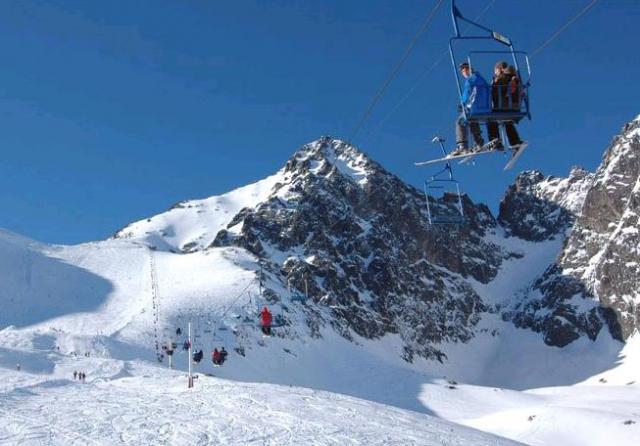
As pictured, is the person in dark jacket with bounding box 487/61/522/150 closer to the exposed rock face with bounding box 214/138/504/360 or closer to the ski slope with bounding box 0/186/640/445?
the ski slope with bounding box 0/186/640/445

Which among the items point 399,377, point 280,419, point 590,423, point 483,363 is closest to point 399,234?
point 483,363

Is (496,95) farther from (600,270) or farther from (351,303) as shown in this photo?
(600,270)

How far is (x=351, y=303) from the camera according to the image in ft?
461

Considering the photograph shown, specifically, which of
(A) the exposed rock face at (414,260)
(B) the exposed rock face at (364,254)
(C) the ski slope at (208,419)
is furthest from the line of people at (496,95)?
(B) the exposed rock face at (364,254)

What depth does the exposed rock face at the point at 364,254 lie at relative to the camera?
467 feet

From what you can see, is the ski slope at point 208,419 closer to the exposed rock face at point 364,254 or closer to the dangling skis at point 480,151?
the dangling skis at point 480,151

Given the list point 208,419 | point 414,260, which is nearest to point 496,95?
point 208,419

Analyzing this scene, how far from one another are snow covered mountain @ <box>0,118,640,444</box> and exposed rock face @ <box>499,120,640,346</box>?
395 mm

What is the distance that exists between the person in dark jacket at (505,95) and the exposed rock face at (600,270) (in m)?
141

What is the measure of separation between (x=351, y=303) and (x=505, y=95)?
12419cm

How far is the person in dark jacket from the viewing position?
17406 millimetres

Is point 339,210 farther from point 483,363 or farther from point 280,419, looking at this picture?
point 280,419

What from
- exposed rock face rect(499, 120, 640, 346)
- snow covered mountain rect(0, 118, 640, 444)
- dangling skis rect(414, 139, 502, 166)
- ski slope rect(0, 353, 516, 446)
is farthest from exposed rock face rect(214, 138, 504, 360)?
dangling skis rect(414, 139, 502, 166)

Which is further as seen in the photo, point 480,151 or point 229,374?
point 229,374
